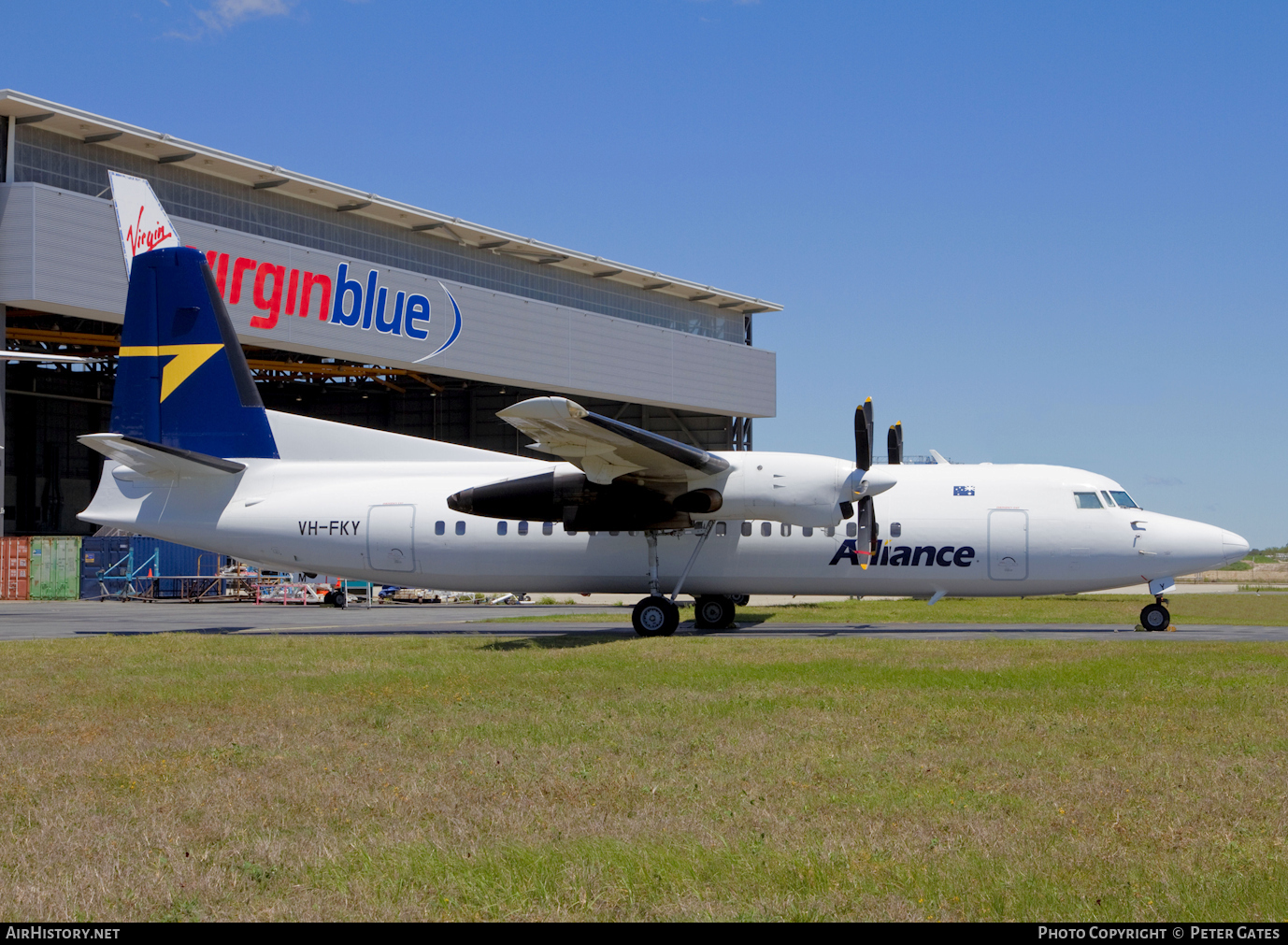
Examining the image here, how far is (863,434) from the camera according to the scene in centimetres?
1980

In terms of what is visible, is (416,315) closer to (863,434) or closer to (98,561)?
(98,561)

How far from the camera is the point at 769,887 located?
18.4ft

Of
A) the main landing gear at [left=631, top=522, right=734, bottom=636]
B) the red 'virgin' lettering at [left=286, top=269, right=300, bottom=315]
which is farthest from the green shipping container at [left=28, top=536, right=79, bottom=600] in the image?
the main landing gear at [left=631, top=522, right=734, bottom=636]

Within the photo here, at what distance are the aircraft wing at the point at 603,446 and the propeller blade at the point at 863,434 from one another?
7.98 ft

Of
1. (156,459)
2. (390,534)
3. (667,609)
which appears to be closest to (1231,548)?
(667,609)

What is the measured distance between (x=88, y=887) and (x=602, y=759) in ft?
13.7

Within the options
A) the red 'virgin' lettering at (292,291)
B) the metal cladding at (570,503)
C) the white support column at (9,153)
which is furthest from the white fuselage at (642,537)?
the red 'virgin' lettering at (292,291)

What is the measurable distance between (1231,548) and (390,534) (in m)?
16.6

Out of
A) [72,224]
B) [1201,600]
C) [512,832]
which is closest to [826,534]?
[512,832]

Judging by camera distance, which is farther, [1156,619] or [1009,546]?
[1156,619]

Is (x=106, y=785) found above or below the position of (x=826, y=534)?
below

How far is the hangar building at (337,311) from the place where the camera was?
36000 millimetres

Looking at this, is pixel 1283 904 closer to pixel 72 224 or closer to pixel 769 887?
pixel 769 887

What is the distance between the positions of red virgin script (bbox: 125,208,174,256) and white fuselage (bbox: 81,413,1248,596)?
500 inches
